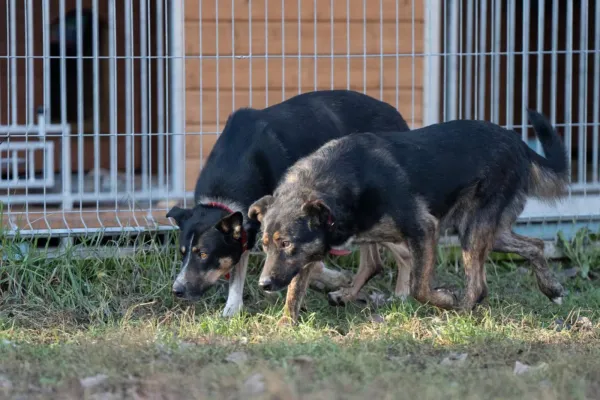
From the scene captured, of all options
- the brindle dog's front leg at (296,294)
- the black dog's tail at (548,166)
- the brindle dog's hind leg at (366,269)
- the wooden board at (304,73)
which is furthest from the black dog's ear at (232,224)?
the black dog's tail at (548,166)

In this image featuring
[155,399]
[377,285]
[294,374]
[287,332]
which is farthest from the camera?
[377,285]

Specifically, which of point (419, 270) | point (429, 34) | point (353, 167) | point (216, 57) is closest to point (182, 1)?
point (216, 57)

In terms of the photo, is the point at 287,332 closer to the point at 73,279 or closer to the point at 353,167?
the point at 353,167

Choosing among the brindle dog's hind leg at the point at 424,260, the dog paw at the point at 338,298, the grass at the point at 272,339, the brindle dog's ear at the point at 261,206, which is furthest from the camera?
the dog paw at the point at 338,298

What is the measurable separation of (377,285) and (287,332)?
6.01 feet

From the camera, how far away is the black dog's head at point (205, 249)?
6.42 metres

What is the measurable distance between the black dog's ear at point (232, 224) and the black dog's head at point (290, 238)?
36 cm

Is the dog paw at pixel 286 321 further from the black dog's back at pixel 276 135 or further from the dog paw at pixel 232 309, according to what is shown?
the black dog's back at pixel 276 135

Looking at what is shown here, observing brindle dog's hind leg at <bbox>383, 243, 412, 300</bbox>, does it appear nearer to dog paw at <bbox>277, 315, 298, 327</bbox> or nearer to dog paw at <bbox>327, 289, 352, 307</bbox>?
dog paw at <bbox>327, 289, 352, 307</bbox>

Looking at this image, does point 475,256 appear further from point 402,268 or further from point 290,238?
point 290,238

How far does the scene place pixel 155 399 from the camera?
4277mm

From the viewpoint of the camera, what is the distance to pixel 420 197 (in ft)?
20.6

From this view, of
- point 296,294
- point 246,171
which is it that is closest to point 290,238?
point 296,294

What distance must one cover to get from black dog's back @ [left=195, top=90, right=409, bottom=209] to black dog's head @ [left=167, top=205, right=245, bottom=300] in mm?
283
